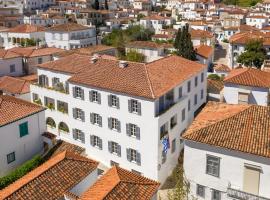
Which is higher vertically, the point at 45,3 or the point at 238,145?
the point at 45,3

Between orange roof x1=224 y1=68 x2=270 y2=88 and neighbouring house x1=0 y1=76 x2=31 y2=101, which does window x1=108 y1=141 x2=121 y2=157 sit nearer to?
orange roof x1=224 y1=68 x2=270 y2=88

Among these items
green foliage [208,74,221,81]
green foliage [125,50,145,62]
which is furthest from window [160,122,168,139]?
green foliage [125,50,145,62]

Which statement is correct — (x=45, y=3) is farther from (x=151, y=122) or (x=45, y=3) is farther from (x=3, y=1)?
(x=151, y=122)

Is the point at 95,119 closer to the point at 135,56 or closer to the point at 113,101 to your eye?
the point at 113,101

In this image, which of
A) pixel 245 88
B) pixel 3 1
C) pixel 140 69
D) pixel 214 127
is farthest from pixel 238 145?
pixel 3 1

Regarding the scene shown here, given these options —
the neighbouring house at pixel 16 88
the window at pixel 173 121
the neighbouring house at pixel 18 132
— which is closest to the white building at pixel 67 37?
the neighbouring house at pixel 16 88

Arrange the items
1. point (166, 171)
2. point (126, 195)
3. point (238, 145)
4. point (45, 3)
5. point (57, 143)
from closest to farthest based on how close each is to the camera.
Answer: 1. point (126, 195)
2. point (238, 145)
3. point (166, 171)
4. point (57, 143)
5. point (45, 3)
